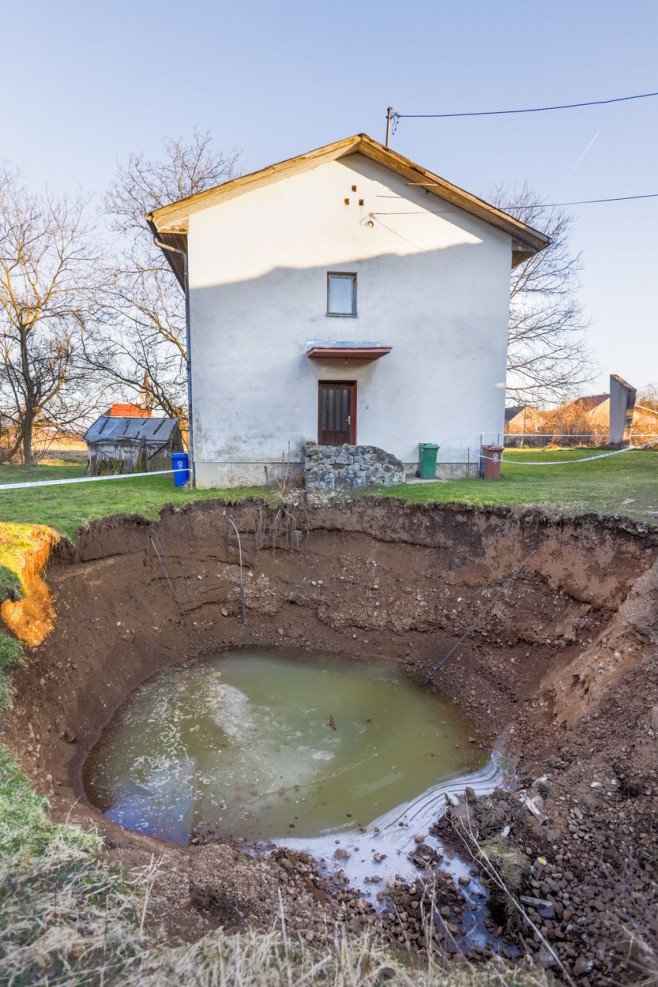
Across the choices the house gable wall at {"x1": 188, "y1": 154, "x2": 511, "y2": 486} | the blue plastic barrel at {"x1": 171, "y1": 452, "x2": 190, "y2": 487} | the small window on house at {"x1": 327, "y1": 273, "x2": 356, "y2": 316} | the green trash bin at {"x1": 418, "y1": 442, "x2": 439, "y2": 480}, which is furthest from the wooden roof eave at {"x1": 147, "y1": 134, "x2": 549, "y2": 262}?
the green trash bin at {"x1": 418, "y1": 442, "x2": 439, "y2": 480}

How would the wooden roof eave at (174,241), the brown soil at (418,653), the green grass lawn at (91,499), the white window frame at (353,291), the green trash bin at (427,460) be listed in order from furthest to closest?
the green trash bin at (427,460) < the white window frame at (353,291) < the wooden roof eave at (174,241) < the green grass lawn at (91,499) < the brown soil at (418,653)

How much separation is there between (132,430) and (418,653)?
1182 cm

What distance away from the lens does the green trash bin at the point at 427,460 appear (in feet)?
39.4

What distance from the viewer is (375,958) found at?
116 inches

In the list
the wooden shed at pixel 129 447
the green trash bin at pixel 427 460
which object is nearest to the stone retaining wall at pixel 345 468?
the green trash bin at pixel 427 460

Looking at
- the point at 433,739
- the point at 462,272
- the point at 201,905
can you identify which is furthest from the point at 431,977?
the point at 462,272

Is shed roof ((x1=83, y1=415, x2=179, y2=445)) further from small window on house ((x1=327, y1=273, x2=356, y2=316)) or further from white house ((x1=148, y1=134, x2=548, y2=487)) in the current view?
small window on house ((x1=327, y1=273, x2=356, y2=316))

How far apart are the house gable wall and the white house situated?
31mm

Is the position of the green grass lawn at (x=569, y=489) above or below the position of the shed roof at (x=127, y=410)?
below

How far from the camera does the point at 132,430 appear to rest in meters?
16.1

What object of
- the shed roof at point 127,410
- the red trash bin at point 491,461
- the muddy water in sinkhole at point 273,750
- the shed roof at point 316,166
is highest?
the shed roof at point 316,166

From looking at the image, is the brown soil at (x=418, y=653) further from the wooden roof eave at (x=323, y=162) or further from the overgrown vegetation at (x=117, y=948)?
the wooden roof eave at (x=323, y=162)

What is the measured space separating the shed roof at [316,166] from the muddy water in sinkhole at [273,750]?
916 cm

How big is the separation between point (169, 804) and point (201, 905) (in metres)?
2.03
